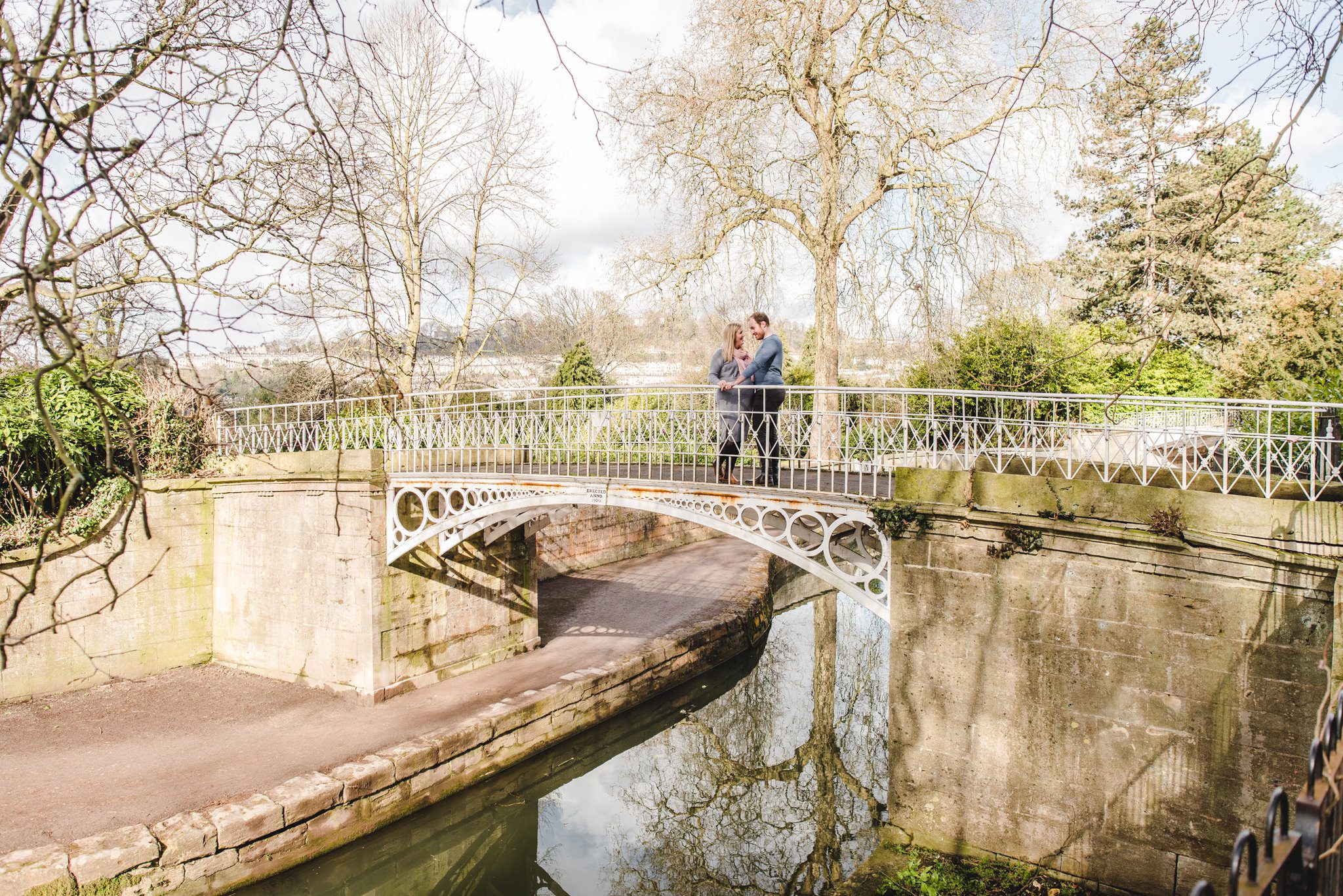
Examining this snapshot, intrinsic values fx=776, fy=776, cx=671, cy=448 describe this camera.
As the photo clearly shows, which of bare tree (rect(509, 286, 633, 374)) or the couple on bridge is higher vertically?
bare tree (rect(509, 286, 633, 374))

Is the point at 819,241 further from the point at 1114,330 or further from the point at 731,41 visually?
the point at 1114,330

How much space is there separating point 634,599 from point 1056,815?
10001mm

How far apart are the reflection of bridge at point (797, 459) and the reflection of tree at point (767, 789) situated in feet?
8.88

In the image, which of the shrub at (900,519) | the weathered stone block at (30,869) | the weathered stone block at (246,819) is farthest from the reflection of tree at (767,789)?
the weathered stone block at (30,869)

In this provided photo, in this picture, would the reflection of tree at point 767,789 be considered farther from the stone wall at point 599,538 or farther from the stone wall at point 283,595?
the stone wall at point 599,538

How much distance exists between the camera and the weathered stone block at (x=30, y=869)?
5.61 meters

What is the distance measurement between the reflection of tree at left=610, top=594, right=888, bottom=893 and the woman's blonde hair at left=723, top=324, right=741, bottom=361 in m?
5.06

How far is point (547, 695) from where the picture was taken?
928 centimetres

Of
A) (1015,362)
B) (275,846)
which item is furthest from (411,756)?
(1015,362)

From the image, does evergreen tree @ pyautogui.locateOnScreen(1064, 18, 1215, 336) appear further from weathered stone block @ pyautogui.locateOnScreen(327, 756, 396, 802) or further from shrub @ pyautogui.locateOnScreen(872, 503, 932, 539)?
weathered stone block @ pyautogui.locateOnScreen(327, 756, 396, 802)

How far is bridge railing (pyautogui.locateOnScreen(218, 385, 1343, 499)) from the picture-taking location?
5.21 meters

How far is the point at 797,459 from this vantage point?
256 inches

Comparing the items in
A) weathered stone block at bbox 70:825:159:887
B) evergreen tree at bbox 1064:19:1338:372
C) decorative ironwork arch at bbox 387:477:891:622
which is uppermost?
evergreen tree at bbox 1064:19:1338:372

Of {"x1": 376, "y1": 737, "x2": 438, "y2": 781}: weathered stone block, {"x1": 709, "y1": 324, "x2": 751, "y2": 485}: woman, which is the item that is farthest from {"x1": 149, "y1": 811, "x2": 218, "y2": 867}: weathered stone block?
{"x1": 709, "y1": 324, "x2": 751, "y2": 485}: woman
